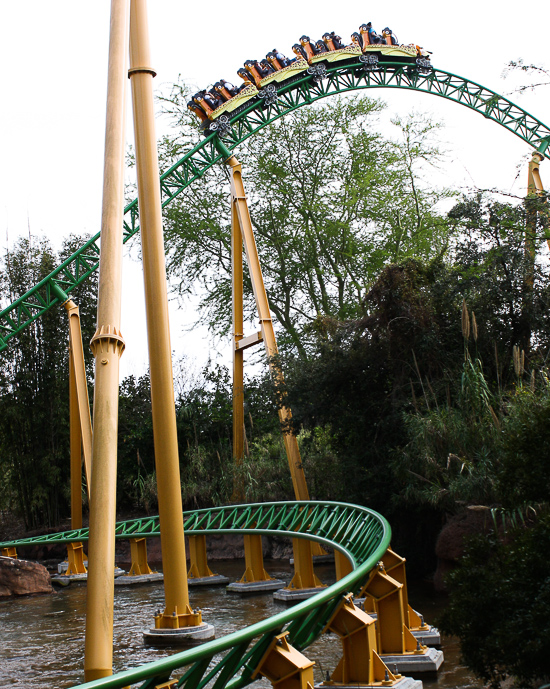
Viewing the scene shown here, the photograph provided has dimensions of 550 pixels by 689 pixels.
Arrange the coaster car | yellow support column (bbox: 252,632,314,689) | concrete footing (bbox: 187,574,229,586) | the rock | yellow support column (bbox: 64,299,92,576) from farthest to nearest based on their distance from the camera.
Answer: the coaster car
yellow support column (bbox: 64,299,92,576)
concrete footing (bbox: 187,574,229,586)
the rock
yellow support column (bbox: 252,632,314,689)

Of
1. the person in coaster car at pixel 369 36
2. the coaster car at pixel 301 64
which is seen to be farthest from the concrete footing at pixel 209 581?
the person in coaster car at pixel 369 36

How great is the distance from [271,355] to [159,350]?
218 inches

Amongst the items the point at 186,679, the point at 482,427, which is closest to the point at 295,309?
the point at 482,427

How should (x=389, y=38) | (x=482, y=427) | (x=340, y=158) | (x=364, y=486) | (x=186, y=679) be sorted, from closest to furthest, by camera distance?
1. (x=186, y=679)
2. (x=482, y=427)
3. (x=364, y=486)
4. (x=389, y=38)
5. (x=340, y=158)

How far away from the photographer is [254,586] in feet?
29.6

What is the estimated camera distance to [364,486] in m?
9.72

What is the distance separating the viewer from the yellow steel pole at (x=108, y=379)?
3.49m

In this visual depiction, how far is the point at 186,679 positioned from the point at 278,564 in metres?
10.1

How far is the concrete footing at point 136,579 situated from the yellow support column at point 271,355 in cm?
259

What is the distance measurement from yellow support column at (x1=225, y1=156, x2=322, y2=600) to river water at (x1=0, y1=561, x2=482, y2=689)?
1.74 ft

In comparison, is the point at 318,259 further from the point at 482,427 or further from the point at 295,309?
the point at 482,427

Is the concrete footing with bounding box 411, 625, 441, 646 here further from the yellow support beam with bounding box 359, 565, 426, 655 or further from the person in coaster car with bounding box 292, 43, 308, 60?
the person in coaster car with bounding box 292, 43, 308, 60

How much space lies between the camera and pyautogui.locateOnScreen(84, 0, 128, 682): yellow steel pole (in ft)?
11.5

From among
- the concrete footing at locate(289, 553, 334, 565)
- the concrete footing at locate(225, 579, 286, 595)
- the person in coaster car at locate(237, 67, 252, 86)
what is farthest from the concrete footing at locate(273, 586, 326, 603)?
the person in coaster car at locate(237, 67, 252, 86)
